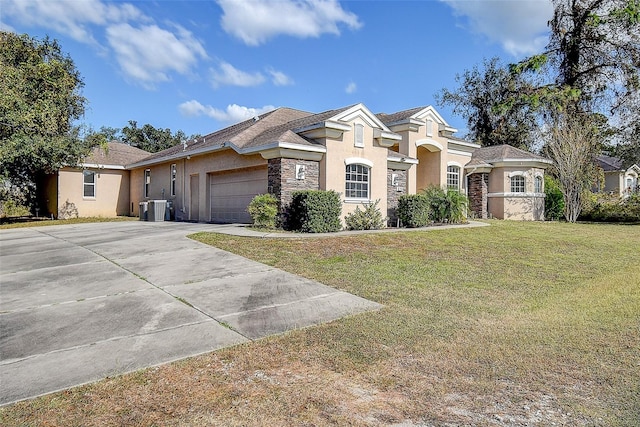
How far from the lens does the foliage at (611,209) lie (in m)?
23.4

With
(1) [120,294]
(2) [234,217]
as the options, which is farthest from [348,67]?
(1) [120,294]

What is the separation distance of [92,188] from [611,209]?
31.3m

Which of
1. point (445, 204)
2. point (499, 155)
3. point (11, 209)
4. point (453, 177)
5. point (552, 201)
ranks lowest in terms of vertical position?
point (11, 209)

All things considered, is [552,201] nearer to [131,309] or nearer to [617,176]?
[617,176]

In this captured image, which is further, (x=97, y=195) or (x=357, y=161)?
(x=97, y=195)

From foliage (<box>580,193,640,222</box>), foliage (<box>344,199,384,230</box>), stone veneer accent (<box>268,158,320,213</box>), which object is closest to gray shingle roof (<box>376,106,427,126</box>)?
foliage (<box>344,199,384,230</box>)

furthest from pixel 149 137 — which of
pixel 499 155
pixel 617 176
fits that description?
pixel 617 176

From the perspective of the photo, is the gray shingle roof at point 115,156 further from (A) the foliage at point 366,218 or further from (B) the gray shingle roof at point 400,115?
(A) the foliage at point 366,218

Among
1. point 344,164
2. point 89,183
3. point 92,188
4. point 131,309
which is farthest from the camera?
point 92,188

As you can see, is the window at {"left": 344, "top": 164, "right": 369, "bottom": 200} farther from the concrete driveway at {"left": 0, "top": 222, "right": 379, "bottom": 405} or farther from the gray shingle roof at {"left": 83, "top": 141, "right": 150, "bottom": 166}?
the gray shingle roof at {"left": 83, "top": 141, "right": 150, "bottom": 166}

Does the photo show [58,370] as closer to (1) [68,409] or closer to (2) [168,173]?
(1) [68,409]

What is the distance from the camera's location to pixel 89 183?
77.9 feet

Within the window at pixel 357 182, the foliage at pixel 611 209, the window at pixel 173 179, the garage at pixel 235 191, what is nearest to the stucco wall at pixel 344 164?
the window at pixel 357 182

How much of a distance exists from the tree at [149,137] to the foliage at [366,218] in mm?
44596
